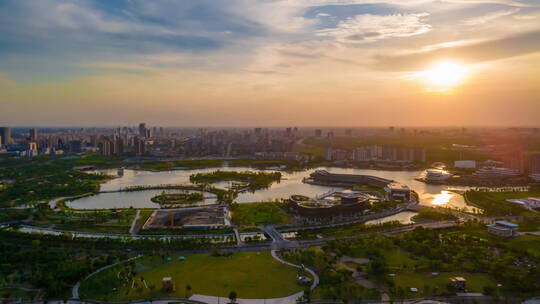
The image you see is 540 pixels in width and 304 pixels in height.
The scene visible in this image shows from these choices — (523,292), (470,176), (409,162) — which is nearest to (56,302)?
(523,292)

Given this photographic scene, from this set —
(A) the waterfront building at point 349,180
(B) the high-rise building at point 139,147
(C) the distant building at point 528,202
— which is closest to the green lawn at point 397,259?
(C) the distant building at point 528,202

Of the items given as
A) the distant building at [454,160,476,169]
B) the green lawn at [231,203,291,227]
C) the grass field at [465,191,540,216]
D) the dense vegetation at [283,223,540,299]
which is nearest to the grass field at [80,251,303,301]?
the dense vegetation at [283,223,540,299]

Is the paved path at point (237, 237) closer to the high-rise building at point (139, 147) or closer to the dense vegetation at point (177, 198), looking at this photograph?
the dense vegetation at point (177, 198)

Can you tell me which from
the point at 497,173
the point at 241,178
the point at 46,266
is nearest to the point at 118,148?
the point at 241,178

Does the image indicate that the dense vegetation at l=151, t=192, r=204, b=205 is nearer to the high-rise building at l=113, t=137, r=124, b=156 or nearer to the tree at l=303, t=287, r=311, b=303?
the tree at l=303, t=287, r=311, b=303

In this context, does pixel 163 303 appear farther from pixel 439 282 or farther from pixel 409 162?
pixel 409 162

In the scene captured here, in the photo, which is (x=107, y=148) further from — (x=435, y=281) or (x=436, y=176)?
(x=435, y=281)
